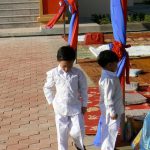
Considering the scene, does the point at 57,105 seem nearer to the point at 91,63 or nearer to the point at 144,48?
the point at 91,63

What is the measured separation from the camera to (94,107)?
705 centimetres

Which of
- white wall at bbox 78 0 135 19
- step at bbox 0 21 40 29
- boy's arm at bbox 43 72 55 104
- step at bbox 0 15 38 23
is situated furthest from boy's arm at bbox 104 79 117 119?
white wall at bbox 78 0 135 19

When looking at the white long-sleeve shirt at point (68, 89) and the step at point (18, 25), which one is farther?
the step at point (18, 25)

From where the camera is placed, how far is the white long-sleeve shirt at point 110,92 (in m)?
4.79

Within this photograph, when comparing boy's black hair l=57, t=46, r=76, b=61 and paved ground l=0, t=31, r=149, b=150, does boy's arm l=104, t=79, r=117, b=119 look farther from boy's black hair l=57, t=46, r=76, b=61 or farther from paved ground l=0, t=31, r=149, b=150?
paved ground l=0, t=31, r=149, b=150

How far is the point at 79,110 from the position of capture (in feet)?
15.9

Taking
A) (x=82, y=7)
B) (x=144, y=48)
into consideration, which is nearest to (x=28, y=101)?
(x=144, y=48)

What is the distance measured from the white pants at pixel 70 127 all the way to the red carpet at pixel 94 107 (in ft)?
3.40

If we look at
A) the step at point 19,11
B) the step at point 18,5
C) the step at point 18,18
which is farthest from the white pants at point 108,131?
the step at point 18,5

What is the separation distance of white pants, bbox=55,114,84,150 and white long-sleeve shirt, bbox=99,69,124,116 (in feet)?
1.04

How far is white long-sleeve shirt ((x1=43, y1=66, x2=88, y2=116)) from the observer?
4.80 metres

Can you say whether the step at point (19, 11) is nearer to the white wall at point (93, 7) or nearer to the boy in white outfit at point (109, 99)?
the white wall at point (93, 7)

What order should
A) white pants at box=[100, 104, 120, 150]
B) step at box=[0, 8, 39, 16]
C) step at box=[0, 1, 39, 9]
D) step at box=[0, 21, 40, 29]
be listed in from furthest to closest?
step at box=[0, 1, 39, 9]
step at box=[0, 8, 39, 16]
step at box=[0, 21, 40, 29]
white pants at box=[100, 104, 120, 150]

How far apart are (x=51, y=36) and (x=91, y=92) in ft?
23.9
